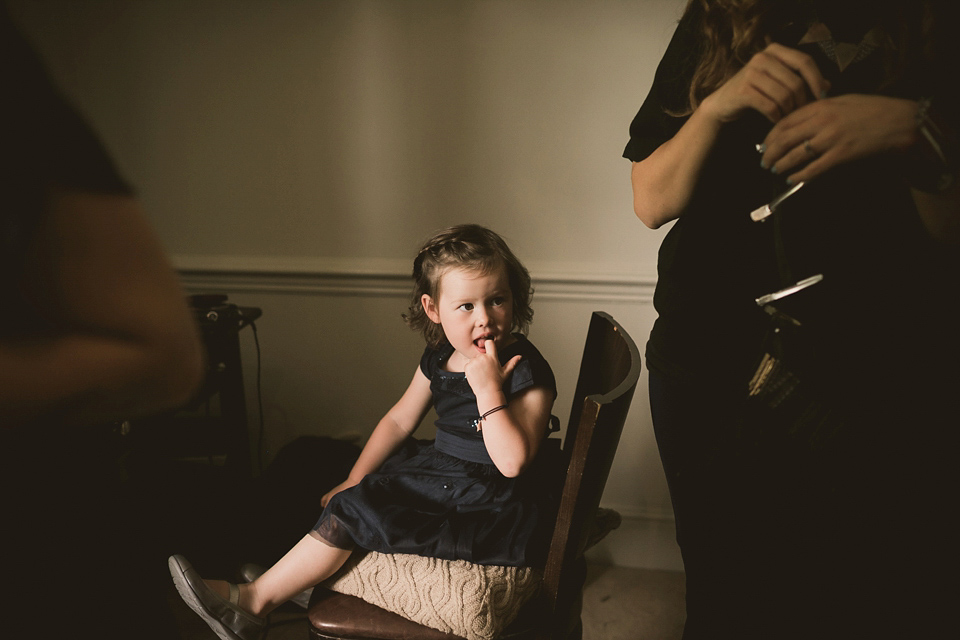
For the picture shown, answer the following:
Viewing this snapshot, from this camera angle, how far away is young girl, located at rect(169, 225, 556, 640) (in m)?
0.99

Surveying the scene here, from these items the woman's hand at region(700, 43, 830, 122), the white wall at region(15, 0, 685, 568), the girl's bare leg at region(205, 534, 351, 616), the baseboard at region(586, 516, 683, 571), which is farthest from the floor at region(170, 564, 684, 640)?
the woman's hand at region(700, 43, 830, 122)

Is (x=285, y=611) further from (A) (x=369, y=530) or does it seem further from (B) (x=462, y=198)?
(B) (x=462, y=198)

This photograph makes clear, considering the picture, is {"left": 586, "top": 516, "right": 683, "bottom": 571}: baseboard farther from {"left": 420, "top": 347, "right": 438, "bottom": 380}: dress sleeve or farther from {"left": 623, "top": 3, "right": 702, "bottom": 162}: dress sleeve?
{"left": 623, "top": 3, "right": 702, "bottom": 162}: dress sleeve

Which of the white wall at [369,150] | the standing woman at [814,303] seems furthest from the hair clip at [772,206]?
the white wall at [369,150]

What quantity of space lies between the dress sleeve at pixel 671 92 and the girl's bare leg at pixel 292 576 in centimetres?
87

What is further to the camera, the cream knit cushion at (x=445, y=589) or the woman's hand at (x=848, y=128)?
the cream knit cushion at (x=445, y=589)

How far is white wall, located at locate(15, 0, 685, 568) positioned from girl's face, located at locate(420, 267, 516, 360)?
2.02 feet

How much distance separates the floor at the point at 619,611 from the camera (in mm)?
1639

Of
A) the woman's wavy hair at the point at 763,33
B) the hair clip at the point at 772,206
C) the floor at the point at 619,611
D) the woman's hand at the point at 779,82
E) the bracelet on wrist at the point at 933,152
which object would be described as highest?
the woman's wavy hair at the point at 763,33

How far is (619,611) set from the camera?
1.75 meters

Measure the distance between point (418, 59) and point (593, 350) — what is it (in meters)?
1.07

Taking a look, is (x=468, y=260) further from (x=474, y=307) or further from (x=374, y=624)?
(x=374, y=624)

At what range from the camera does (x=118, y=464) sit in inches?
45.4

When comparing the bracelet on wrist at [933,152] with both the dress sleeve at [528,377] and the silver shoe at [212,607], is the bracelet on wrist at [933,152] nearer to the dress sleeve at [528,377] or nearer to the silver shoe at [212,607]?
the dress sleeve at [528,377]
